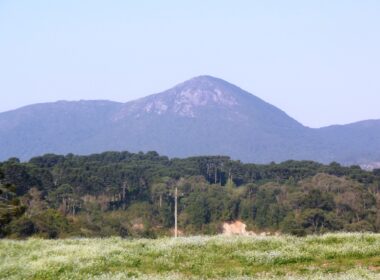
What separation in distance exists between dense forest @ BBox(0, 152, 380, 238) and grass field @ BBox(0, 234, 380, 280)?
7304 cm

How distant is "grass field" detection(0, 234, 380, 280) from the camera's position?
60.8ft

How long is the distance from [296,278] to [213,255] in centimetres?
572

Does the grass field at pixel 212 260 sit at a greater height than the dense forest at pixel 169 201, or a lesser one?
greater

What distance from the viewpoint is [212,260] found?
68.7ft

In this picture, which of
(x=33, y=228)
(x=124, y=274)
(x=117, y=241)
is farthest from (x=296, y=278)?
(x=33, y=228)

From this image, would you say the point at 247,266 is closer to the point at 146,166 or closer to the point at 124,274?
the point at 124,274

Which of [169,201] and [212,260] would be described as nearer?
[212,260]

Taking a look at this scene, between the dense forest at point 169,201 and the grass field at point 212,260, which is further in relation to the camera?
the dense forest at point 169,201

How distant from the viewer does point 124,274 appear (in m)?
19.2

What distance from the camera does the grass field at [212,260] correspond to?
60.8 ft

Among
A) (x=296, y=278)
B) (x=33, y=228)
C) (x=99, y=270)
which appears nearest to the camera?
(x=296, y=278)

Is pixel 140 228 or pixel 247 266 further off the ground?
pixel 247 266

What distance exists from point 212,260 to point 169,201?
456 ft

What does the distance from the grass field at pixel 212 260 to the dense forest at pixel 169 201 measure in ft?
240
